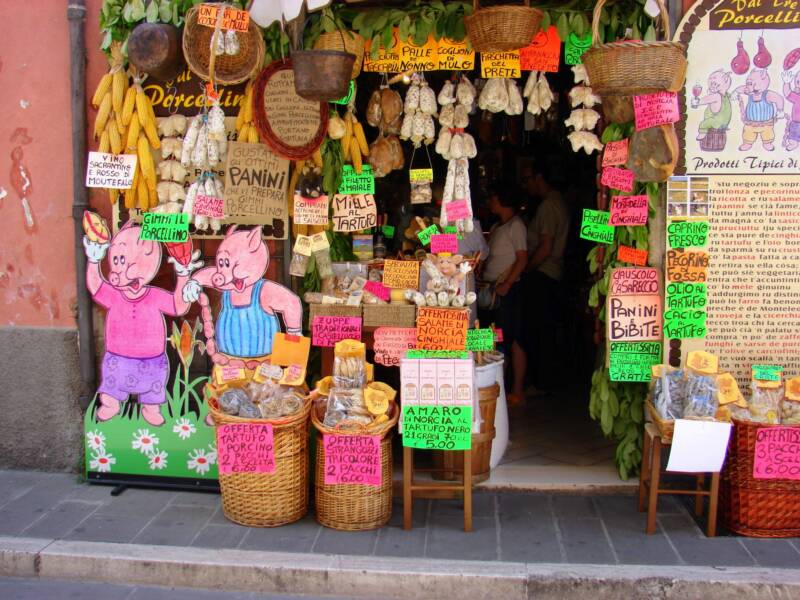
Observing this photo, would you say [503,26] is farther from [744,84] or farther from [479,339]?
[479,339]

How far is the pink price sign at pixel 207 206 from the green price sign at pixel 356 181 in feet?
2.74

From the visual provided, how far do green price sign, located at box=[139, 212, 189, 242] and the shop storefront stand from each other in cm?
1

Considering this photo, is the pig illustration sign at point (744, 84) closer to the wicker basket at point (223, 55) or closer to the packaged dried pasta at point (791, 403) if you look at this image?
the packaged dried pasta at point (791, 403)

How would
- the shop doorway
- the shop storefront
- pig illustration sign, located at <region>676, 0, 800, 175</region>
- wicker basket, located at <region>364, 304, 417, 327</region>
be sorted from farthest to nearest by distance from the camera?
the shop doorway
wicker basket, located at <region>364, 304, 417, 327</region>
pig illustration sign, located at <region>676, 0, 800, 175</region>
the shop storefront

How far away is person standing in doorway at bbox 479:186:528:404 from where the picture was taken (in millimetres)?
6926

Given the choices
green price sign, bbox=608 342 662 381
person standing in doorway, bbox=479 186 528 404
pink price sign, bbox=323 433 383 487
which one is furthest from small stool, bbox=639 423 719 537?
person standing in doorway, bbox=479 186 528 404

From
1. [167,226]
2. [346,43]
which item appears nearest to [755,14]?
[346,43]

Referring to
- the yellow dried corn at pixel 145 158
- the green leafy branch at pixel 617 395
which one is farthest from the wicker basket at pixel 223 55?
the green leafy branch at pixel 617 395

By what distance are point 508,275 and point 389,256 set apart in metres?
1.52

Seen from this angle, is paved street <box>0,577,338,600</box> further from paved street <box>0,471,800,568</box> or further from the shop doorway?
the shop doorway

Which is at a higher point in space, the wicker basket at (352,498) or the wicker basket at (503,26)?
the wicker basket at (503,26)

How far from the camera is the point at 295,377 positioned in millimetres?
4953

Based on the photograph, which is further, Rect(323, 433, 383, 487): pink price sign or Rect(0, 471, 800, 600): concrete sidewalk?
Rect(323, 433, 383, 487): pink price sign

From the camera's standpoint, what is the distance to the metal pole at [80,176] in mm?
5293
